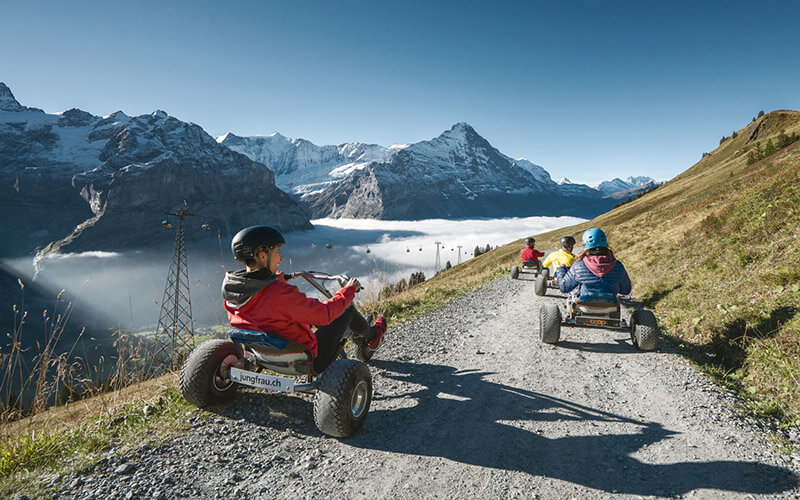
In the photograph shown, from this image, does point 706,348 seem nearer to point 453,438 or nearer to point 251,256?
point 453,438

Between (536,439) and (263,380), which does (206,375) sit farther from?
(536,439)

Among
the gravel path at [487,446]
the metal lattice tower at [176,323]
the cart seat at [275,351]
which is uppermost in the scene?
the cart seat at [275,351]

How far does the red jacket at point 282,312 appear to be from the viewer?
399 centimetres

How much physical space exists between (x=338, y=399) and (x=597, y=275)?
6.27 metres

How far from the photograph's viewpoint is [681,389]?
17.3 feet

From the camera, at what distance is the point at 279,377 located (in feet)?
13.3

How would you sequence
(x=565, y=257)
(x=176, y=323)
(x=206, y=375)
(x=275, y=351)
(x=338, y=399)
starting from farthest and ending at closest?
(x=176, y=323)
(x=565, y=257)
(x=206, y=375)
(x=275, y=351)
(x=338, y=399)

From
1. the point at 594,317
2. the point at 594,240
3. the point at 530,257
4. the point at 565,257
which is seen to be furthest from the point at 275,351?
the point at 530,257

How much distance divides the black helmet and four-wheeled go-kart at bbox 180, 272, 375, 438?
36.8 inches

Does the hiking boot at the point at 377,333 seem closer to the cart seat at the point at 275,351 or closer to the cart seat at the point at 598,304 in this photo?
the cart seat at the point at 275,351

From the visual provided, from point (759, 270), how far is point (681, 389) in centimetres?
469

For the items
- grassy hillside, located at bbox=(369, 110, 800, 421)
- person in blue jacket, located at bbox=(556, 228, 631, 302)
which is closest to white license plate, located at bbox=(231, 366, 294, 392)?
grassy hillside, located at bbox=(369, 110, 800, 421)

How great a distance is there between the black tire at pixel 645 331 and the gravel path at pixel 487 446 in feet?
2.03

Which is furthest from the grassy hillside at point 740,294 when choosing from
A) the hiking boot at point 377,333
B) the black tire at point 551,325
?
the hiking boot at point 377,333
